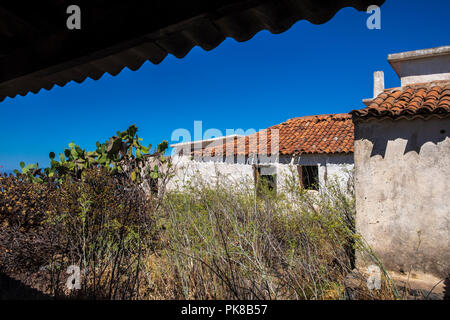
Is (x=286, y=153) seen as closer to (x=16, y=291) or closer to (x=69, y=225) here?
(x=69, y=225)

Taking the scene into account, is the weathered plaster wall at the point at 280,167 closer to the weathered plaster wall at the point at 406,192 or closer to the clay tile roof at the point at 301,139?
the clay tile roof at the point at 301,139

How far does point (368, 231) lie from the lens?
150 inches

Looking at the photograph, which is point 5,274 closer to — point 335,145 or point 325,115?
point 335,145

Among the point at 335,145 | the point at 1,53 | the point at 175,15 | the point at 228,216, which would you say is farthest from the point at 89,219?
the point at 335,145

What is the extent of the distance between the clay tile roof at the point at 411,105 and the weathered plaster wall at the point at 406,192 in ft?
0.44

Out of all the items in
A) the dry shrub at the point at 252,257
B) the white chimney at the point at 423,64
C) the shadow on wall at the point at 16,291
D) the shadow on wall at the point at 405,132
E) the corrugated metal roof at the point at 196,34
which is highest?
the white chimney at the point at 423,64

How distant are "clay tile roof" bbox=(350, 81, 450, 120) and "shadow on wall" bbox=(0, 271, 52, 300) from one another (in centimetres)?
496

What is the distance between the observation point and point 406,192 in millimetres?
3631

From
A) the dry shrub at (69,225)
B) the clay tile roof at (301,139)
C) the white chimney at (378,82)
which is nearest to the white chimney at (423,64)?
the white chimney at (378,82)

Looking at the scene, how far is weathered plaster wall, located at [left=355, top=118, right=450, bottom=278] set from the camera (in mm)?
3467

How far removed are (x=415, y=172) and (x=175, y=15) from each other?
12.3 feet

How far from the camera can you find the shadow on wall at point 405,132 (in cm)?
355

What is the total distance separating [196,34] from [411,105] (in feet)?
11.9

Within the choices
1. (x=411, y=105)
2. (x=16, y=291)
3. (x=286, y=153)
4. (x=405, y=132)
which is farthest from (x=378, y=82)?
(x=16, y=291)
